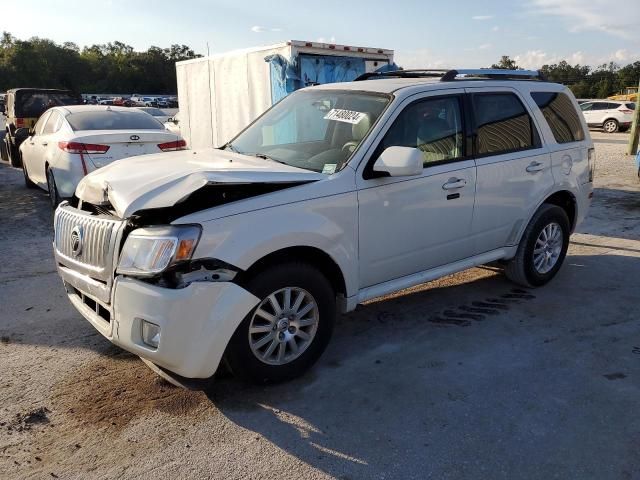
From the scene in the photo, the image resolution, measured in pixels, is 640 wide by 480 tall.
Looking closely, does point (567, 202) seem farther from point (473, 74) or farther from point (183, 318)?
point (183, 318)

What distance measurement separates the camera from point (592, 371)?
3.76 metres

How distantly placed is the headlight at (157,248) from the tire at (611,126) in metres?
27.5

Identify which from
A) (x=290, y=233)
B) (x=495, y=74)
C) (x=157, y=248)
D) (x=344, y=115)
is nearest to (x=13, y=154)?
(x=344, y=115)

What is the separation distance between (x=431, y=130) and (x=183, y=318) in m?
2.44

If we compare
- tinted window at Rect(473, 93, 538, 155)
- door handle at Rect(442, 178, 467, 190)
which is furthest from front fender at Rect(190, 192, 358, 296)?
tinted window at Rect(473, 93, 538, 155)

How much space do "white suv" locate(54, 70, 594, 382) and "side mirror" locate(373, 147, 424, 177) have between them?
0.5 inches

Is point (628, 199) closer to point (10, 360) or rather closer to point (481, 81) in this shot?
point (481, 81)

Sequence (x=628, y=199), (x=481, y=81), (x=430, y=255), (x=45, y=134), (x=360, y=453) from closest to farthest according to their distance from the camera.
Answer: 1. (x=360, y=453)
2. (x=430, y=255)
3. (x=481, y=81)
4. (x=45, y=134)
5. (x=628, y=199)

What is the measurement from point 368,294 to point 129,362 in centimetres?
176

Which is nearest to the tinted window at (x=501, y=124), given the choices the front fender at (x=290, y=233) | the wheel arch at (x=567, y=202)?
the wheel arch at (x=567, y=202)

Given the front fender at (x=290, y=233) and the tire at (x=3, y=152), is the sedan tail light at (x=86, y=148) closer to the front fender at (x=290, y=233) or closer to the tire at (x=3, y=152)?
the front fender at (x=290, y=233)

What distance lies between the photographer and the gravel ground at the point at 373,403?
9.36ft

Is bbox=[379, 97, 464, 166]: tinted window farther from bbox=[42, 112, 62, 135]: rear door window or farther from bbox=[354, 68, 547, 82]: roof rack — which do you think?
bbox=[42, 112, 62, 135]: rear door window

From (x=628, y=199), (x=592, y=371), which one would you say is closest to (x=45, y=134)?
(x=592, y=371)
